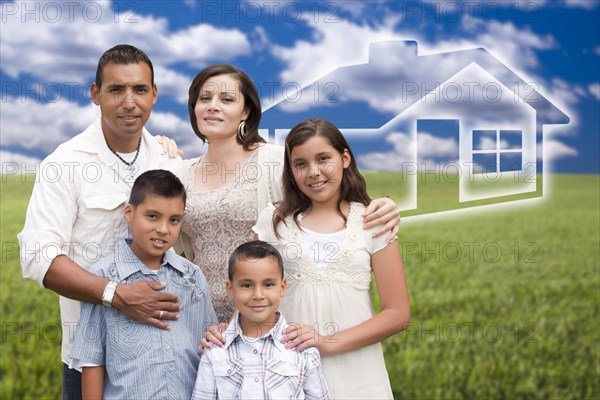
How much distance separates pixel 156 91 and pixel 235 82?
30 centimetres

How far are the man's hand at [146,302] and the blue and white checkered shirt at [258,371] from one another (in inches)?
7.5

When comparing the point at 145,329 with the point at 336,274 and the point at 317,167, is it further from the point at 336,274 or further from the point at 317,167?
the point at 317,167

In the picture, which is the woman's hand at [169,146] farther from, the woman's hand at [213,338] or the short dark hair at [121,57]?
the woman's hand at [213,338]

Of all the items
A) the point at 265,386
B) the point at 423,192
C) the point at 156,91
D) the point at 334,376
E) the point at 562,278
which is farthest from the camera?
the point at 423,192

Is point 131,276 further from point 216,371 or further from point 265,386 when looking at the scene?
point 265,386

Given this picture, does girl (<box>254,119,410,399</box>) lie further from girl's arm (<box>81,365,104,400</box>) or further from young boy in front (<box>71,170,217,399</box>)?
girl's arm (<box>81,365,104,400</box>)

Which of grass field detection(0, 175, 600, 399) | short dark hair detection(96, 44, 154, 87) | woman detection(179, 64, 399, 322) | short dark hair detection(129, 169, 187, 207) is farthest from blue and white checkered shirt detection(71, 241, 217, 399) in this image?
grass field detection(0, 175, 600, 399)

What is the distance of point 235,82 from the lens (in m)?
2.76

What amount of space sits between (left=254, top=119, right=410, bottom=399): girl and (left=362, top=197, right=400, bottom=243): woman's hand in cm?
3

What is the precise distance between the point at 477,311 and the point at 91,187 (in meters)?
5.00

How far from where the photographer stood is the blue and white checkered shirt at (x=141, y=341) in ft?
7.43

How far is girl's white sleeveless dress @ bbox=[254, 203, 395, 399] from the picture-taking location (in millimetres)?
2406

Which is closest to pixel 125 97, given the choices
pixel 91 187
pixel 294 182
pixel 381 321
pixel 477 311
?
pixel 91 187

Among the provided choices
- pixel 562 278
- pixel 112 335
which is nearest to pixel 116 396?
pixel 112 335
